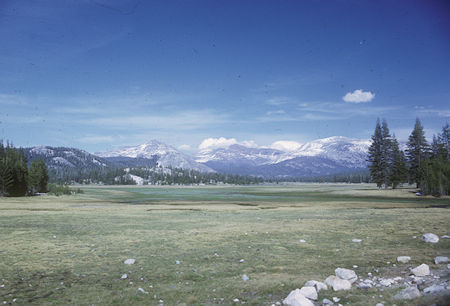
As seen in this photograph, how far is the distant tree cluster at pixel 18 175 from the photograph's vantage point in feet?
310

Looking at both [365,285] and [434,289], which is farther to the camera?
[365,285]

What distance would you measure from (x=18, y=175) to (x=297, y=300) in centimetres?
11409

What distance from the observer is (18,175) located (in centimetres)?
9975

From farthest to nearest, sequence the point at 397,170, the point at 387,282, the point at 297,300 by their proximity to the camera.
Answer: the point at 397,170, the point at 387,282, the point at 297,300

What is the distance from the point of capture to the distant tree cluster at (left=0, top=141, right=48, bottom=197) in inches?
3716

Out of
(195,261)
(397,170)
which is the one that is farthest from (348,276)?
(397,170)

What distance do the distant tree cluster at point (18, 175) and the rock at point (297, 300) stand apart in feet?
354

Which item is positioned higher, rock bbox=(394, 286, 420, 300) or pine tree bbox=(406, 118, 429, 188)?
pine tree bbox=(406, 118, 429, 188)

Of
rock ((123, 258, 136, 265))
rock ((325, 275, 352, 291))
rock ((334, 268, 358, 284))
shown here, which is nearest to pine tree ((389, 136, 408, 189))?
rock ((334, 268, 358, 284))

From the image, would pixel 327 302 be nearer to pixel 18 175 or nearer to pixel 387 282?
pixel 387 282

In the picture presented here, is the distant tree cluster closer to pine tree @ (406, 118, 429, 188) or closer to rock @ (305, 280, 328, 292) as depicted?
rock @ (305, 280, 328, 292)

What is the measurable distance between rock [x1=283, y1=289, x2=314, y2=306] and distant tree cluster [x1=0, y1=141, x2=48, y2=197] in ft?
354

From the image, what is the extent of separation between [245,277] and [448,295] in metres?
6.67

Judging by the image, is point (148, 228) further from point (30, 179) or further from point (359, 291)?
point (30, 179)
